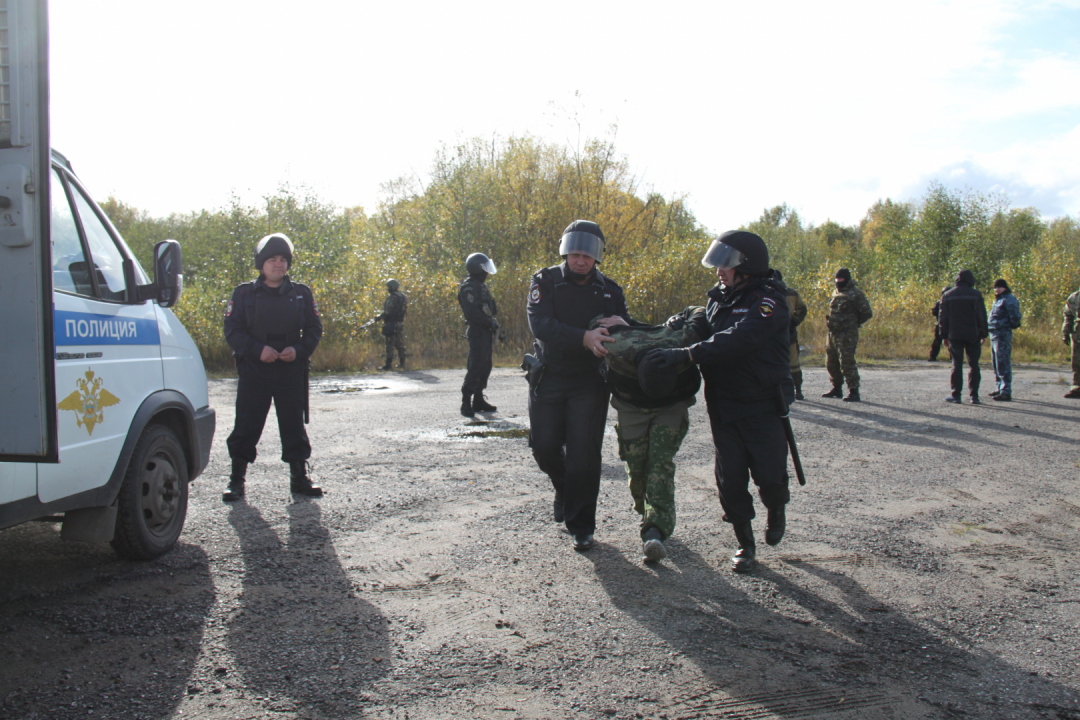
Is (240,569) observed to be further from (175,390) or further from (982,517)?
(982,517)

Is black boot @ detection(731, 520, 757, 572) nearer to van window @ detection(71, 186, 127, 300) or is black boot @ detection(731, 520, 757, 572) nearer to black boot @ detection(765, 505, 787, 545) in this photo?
black boot @ detection(765, 505, 787, 545)

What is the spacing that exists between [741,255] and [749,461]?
1.08m

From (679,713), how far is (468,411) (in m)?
7.27

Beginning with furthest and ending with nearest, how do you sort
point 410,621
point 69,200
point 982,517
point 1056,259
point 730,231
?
point 1056,259 < point 982,517 < point 730,231 < point 69,200 < point 410,621

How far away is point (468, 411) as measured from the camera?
966 cm

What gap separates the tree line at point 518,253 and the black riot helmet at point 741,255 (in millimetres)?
13926

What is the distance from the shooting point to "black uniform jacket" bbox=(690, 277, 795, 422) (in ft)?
12.4

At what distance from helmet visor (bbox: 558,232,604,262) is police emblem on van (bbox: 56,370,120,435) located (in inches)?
95.3

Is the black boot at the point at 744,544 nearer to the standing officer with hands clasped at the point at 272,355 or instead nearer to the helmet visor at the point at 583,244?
the helmet visor at the point at 583,244

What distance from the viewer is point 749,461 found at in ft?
13.0

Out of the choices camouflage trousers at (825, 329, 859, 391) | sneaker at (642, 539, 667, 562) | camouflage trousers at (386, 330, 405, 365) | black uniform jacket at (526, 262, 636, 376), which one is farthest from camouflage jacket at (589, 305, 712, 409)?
camouflage trousers at (386, 330, 405, 365)

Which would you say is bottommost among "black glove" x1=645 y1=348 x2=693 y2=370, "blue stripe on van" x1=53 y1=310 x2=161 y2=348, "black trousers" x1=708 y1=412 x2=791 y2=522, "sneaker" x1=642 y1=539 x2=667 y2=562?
"sneaker" x1=642 y1=539 x2=667 y2=562

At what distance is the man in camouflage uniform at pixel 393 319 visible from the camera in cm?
1650

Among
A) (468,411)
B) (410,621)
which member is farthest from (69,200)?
(468,411)
